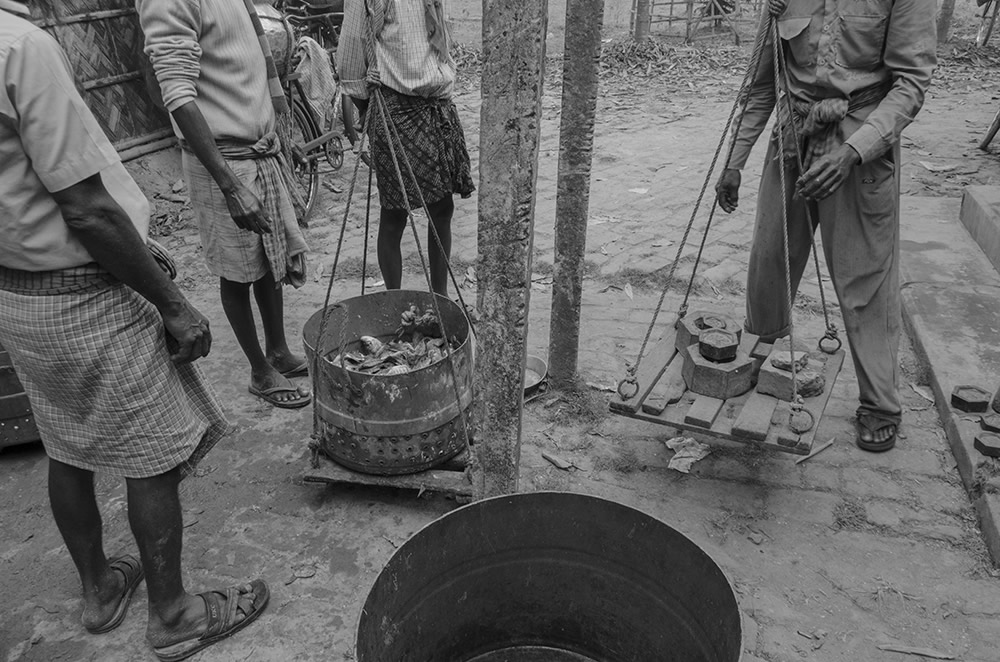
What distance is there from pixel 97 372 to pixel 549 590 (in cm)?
145

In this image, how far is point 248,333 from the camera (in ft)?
12.2

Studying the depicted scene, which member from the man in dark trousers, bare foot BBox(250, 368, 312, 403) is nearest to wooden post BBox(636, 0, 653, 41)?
the man in dark trousers

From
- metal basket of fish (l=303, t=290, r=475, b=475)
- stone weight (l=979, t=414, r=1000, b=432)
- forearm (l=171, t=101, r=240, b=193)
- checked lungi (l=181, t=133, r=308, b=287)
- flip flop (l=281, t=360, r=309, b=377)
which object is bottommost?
flip flop (l=281, t=360, r=309, b=377)

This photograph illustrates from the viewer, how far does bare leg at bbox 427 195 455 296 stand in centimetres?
413

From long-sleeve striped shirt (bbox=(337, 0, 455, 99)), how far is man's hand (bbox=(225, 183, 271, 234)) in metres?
0.95

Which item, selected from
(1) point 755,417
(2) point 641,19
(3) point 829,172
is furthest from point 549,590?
(2) point 641,19

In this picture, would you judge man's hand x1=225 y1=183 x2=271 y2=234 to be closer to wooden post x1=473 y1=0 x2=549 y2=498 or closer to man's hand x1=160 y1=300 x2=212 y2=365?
man's hand x1=160 y1=300 x2=212 y2=365

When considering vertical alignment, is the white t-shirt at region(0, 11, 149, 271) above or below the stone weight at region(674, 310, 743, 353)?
above

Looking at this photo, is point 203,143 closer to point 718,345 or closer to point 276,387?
point 276,387

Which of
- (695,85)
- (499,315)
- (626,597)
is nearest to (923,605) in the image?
(626,597)

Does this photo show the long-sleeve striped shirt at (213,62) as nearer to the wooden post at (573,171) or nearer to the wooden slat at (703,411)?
the wooden post at (573,171)

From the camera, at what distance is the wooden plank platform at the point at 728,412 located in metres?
2.73

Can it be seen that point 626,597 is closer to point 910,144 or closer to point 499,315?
point 499,315

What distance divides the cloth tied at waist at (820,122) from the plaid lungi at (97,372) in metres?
2.38
